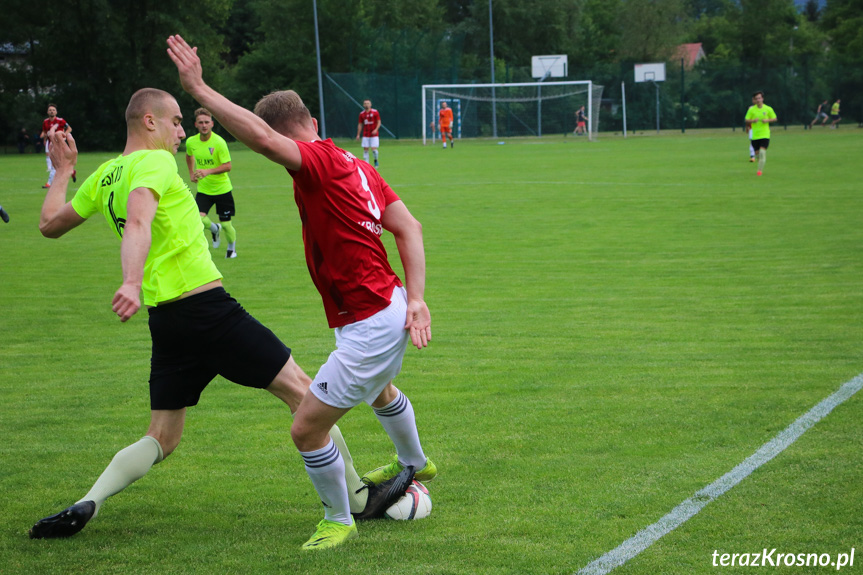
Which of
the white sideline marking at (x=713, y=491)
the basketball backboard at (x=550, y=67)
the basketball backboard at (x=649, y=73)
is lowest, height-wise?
the white sideline marking at (x=713, y=491)

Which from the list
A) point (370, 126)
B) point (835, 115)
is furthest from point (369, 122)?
point (835, 115)

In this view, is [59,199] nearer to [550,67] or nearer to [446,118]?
[446,118]

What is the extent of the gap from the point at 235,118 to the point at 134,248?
0.81 metres

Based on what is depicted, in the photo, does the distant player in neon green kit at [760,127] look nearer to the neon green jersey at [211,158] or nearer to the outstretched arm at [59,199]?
the neon green jersey at [211,158]

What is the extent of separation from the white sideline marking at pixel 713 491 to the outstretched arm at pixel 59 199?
2.93 m

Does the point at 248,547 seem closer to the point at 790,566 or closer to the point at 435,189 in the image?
the point at 790,566

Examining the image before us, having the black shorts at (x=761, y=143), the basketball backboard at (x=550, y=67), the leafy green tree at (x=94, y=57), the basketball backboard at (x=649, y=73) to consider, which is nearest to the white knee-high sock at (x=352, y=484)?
the black shorts at (x=761, y=143)

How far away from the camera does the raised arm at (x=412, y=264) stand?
158 inches

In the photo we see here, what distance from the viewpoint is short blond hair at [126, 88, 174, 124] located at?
4285 mm

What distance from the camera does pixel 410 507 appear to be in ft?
14.6

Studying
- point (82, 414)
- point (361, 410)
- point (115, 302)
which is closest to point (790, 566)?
point (115, 302)

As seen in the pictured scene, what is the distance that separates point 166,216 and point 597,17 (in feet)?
314

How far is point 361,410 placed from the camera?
6.46 m

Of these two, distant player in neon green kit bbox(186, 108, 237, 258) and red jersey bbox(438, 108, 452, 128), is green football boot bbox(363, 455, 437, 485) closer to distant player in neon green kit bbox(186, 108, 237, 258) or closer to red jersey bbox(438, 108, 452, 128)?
distant player in neon green kit bbox(186, 108, 237, 258)
